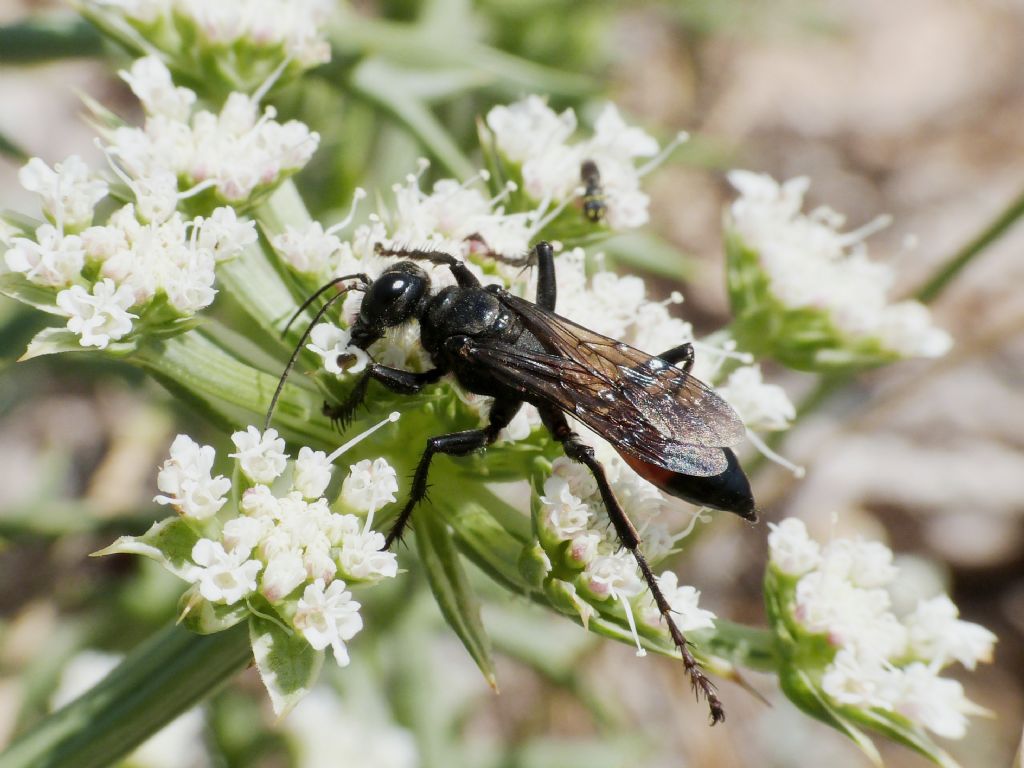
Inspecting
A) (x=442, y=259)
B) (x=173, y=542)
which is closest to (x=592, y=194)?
(x=442, y=259)

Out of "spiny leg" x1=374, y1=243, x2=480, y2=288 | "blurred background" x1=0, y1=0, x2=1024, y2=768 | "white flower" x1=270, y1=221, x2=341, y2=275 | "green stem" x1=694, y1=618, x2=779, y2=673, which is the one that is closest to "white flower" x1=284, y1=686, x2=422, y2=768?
"blurred background" x1=0, y1=0, x2=1024, y2=768

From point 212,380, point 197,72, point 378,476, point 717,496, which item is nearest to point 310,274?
point 212,380

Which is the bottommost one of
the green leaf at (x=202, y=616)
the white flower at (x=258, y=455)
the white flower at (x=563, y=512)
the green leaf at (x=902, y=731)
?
the green leaf at (x=902, y=731)

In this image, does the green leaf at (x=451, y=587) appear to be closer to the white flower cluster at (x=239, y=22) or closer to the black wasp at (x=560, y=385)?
the black wasp at (x=560, y=385)

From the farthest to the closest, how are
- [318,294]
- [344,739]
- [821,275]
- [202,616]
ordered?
[344,739]
[821,275]
[318,294]
[202,616]

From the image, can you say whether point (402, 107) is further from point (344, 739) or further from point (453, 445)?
point (344, 739)

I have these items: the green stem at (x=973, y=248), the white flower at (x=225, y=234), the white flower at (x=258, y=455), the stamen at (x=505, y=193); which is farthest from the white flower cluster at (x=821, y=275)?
the white flower at (x=258, y=455)
